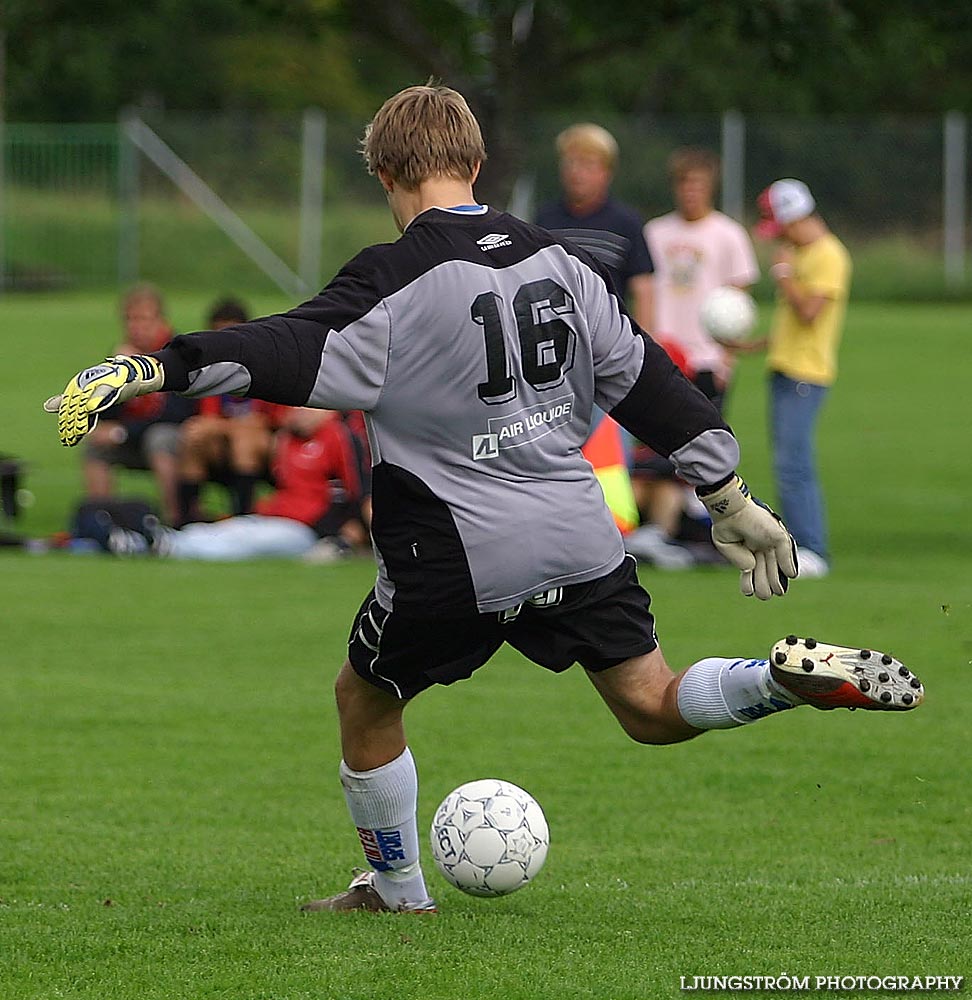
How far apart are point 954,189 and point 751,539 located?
2957 cm

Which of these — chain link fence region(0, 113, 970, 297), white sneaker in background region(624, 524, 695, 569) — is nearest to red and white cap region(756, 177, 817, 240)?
white sneaker in background region(624, 524, 695, 569)

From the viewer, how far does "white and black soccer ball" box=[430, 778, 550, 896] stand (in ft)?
16.6

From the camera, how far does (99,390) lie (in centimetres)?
403

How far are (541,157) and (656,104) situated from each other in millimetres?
23340

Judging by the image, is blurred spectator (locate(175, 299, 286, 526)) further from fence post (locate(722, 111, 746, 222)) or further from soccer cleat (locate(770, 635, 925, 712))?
fence post (locate(722, 111, 746, 222))

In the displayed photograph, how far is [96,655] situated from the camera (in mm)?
9094

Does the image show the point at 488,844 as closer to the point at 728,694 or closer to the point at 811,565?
the point at 728,694

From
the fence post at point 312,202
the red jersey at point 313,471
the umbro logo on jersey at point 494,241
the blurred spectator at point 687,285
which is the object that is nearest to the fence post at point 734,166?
the fence post at point 312,202

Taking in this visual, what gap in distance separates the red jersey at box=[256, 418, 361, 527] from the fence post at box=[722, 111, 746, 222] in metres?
21.0

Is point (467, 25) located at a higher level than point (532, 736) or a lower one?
higher

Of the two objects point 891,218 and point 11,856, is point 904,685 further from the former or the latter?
point 891,218

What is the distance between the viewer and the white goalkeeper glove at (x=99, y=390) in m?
4.00

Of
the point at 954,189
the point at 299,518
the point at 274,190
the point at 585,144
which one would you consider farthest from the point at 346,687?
the point at 954,189

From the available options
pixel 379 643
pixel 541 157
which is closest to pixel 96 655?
pixel 379 643
